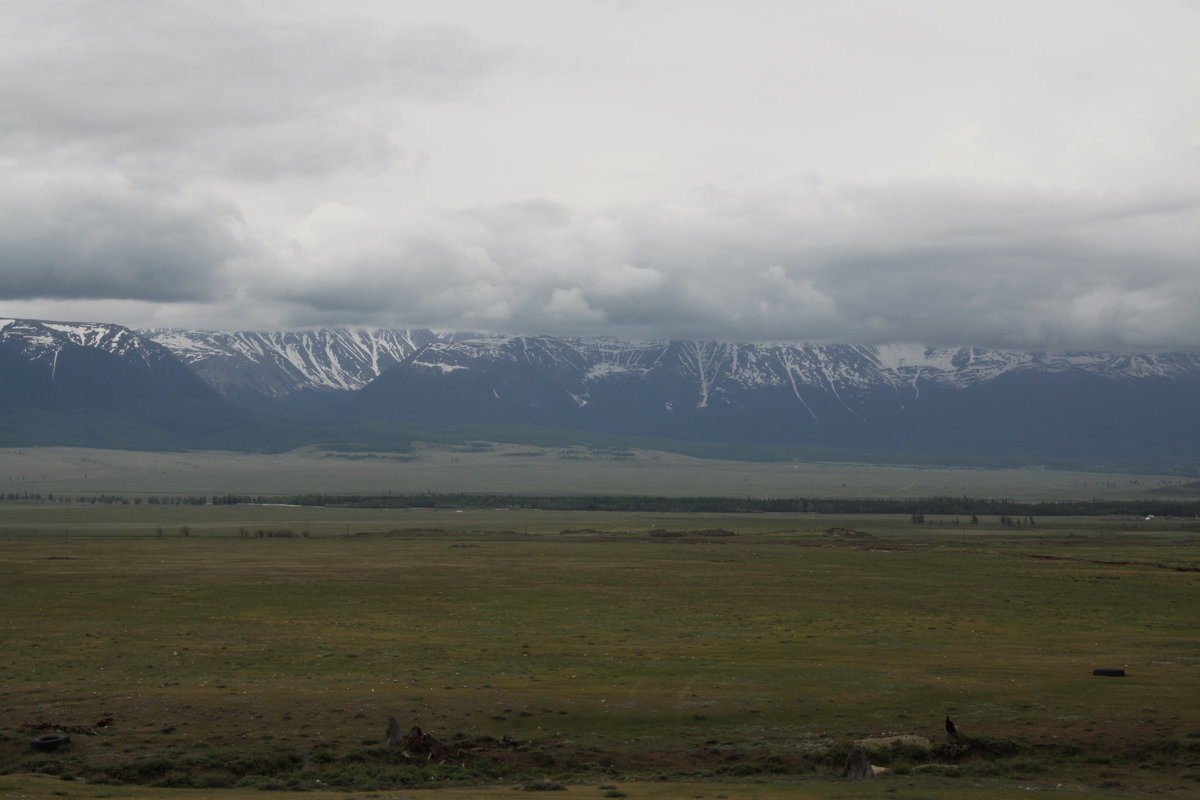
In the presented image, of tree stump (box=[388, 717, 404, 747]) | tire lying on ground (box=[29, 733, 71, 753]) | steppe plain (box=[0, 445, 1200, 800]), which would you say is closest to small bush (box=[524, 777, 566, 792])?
steppe plain (box=[0, 445, 1200, 800])

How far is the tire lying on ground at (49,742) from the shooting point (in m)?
29.4

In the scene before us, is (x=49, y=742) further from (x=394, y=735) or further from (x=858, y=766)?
(x=858, y=766)

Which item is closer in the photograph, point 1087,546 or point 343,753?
point 343,753

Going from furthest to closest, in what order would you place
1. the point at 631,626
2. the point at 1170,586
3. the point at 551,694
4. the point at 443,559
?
the point at 443,559 → the point at 1170,586 → the point at 631,626 → the point at 551,694

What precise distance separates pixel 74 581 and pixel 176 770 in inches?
2084

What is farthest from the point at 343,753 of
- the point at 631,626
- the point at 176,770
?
the point at 631,626

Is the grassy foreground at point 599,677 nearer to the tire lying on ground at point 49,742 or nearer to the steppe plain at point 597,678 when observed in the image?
the steppe plain at point 597,678

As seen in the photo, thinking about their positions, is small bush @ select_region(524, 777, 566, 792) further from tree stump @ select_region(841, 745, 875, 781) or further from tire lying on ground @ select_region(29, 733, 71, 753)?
tire lying on ground @ select_region(29, 733, 71, 753)

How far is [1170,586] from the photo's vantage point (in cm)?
7494

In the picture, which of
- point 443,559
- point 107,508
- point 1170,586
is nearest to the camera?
point 1170,586

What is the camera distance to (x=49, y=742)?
29.5 m

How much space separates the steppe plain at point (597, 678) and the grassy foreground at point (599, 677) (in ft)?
0.46

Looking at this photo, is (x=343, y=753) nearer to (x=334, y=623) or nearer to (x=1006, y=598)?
(x=334, y=623)

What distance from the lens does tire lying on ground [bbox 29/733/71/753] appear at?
2944 centimetres
